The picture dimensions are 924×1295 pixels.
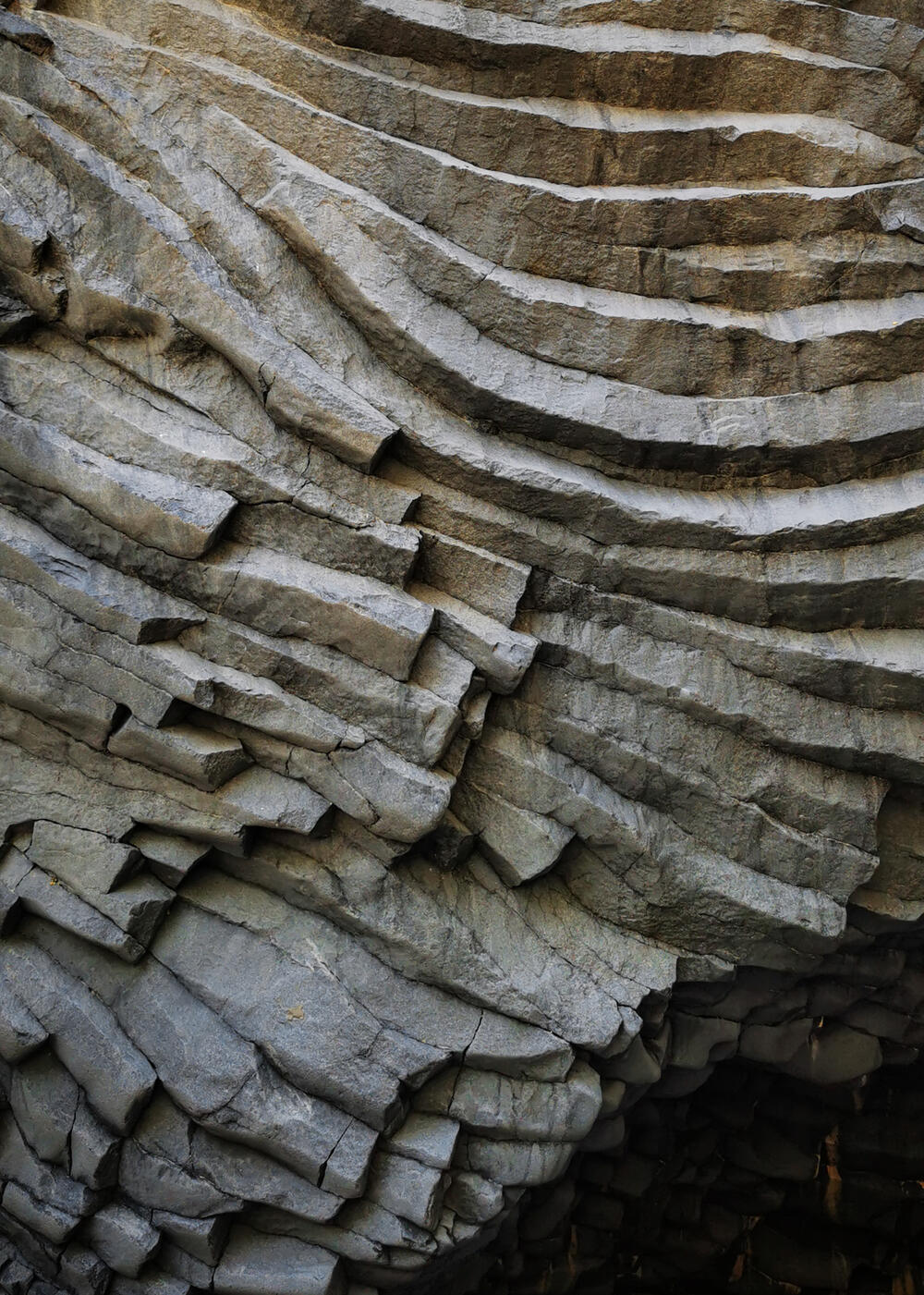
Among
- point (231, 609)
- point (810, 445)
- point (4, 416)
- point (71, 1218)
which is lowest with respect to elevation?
point (71, 1218)

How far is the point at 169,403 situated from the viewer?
7.51 metres

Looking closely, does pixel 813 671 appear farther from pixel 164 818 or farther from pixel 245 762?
pixel 164 818

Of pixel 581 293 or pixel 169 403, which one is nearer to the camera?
pixel 169 403

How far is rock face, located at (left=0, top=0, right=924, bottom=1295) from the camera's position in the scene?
713 cm

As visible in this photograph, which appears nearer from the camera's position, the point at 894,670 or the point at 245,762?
the point at 245,762

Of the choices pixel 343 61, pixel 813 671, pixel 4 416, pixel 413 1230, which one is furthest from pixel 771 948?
pixel 343 61

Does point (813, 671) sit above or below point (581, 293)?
below

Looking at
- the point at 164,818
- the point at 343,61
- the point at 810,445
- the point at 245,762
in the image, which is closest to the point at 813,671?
the point at 810,445

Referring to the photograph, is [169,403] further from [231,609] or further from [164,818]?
[164,818]

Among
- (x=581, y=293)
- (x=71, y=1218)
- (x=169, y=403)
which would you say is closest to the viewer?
(x=71, y=1218)

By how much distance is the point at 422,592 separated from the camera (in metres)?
7.63

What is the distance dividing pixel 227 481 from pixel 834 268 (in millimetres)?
4413

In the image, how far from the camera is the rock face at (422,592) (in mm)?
7129

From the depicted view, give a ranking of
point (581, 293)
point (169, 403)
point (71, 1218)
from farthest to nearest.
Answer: point (581, 293) → point (169, 403) → point (71, 1218)
